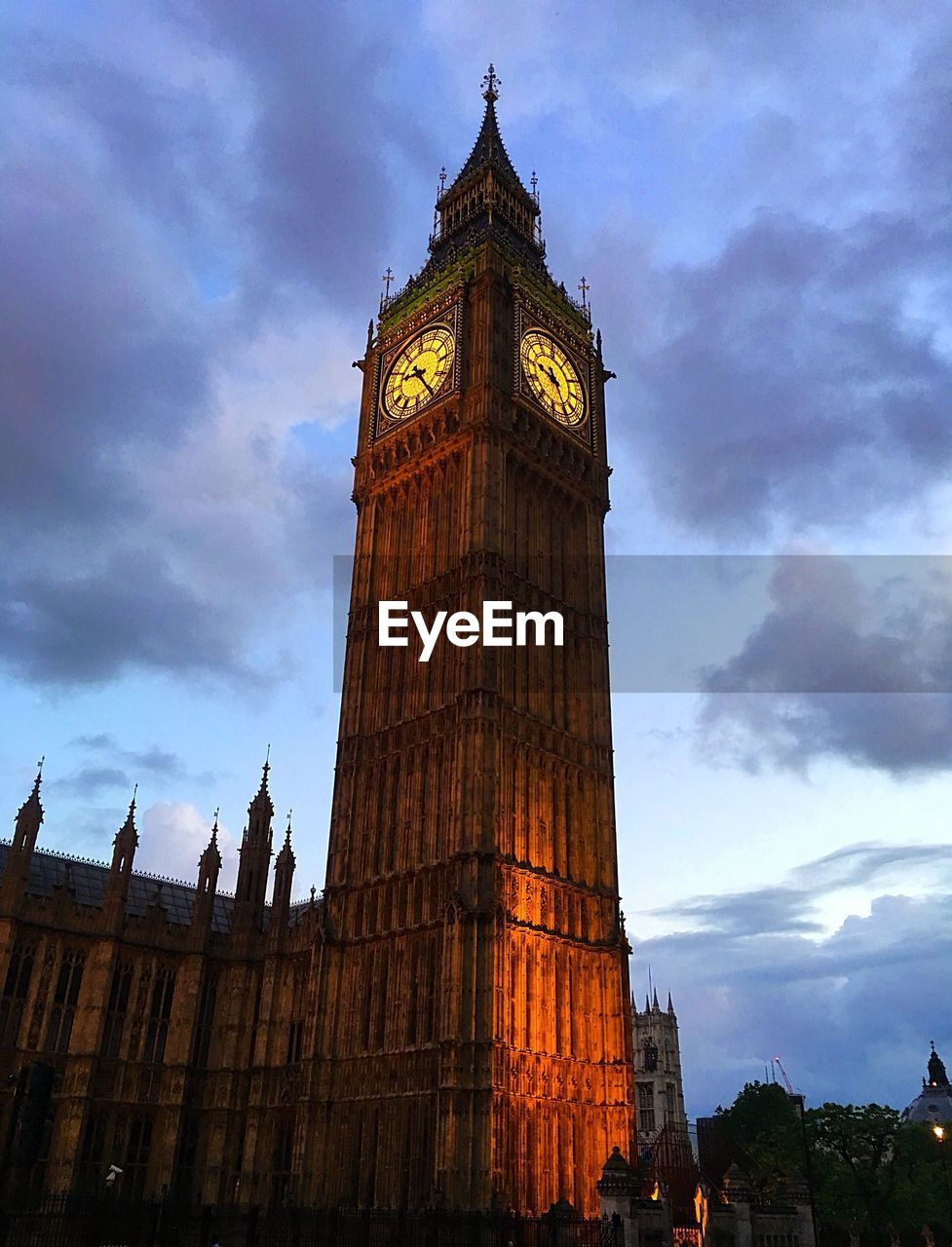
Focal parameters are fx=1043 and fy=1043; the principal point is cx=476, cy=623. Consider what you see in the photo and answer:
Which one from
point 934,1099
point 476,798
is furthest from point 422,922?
point 934,1099

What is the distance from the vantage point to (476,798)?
4919 centimetres

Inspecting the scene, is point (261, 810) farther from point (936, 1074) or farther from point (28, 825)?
point (936, 1074)

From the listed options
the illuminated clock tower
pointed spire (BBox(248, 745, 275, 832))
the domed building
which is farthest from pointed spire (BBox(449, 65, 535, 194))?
the domed building

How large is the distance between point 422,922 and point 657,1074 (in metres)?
73.6

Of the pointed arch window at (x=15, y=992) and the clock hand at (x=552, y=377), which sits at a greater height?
the clock hand at (x=552, y=377)

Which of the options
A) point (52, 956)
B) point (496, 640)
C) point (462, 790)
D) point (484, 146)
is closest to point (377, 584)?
point (496, 640)

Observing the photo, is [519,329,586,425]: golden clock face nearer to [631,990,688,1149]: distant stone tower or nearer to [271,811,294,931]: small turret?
[271,811,294,931]: small turret

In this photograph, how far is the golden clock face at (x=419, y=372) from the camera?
6353 cm

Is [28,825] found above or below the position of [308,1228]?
above

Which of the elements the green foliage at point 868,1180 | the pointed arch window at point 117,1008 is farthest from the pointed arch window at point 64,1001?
the green foliage at point 868,1180

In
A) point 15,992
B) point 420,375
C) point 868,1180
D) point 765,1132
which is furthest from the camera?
point 765,1132

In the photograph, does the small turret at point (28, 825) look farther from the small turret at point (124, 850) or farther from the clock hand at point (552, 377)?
the clock hand at point (552, 377)

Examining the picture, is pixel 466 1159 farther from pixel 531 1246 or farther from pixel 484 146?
pixel 484 146

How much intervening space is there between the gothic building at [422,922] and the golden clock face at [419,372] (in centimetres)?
22
